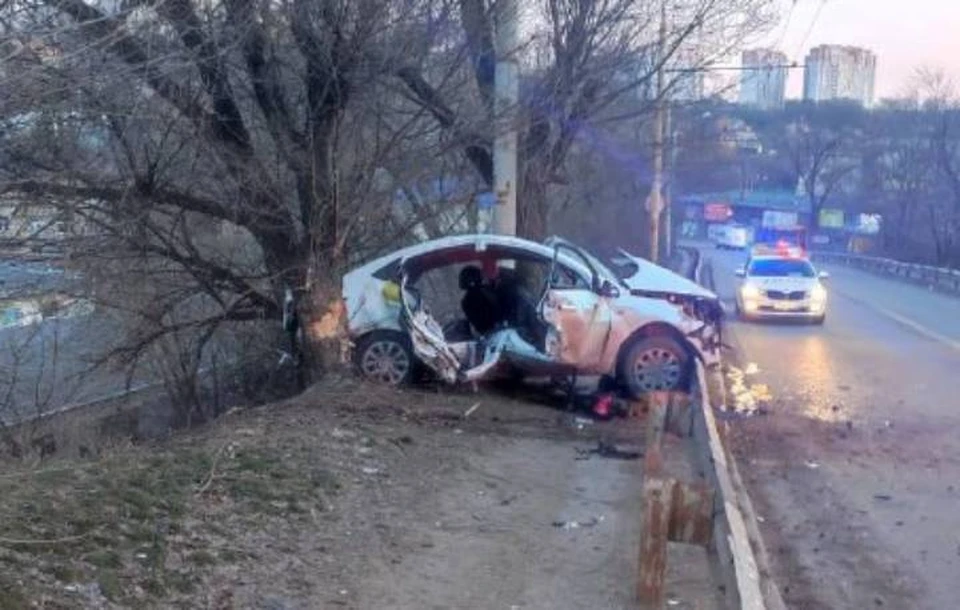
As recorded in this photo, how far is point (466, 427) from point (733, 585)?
603cm

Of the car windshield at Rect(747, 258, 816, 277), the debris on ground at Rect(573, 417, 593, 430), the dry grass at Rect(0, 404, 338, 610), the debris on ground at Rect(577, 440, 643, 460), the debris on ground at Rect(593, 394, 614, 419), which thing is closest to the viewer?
the dry grass at Rect(0, 404, 338, 610)

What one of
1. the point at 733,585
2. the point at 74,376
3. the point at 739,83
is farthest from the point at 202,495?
the point at 739,83

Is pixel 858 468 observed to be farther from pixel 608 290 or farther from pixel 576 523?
pixel 576 523

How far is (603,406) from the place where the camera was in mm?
12523

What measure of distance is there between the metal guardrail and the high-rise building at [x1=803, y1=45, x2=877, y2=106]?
25.5ft

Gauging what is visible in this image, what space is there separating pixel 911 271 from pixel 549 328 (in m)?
44.1

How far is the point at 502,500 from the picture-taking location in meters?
8.48

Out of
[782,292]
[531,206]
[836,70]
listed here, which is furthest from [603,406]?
[836,70]

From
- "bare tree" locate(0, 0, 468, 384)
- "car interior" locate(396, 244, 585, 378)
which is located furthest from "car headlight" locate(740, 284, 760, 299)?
"bare tree" locate(0, 0, 468, 384)

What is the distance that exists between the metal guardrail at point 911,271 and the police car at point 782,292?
15385mm

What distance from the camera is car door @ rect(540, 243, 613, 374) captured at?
1260 centimetres

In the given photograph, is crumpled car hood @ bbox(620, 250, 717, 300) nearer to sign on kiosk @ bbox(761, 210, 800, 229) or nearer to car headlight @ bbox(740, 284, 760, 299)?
car headlight @ bbox(740, 284, 760, 299)

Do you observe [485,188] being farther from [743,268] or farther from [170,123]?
[743,268]

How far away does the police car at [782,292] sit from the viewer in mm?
27500
